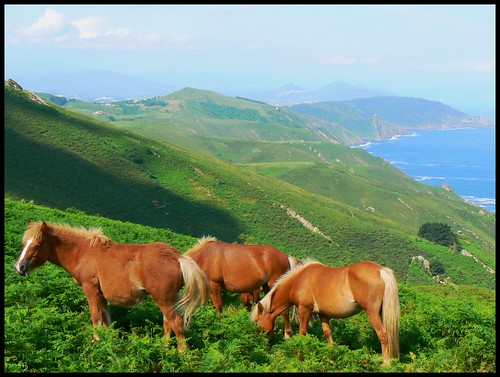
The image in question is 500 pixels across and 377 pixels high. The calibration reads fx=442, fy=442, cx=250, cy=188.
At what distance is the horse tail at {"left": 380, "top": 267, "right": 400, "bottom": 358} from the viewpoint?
9.05m

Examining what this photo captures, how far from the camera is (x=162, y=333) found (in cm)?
908

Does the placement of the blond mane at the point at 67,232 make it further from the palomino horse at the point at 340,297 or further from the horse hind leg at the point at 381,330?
the horse hind leg at the point at 381,330

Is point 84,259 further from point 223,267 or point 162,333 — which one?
point 223,267

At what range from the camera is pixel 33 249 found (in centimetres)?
923

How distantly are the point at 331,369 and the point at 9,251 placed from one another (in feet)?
39.4

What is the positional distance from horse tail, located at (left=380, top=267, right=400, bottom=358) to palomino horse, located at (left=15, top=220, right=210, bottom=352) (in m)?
3.64

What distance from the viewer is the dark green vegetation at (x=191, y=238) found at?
792 centimetres

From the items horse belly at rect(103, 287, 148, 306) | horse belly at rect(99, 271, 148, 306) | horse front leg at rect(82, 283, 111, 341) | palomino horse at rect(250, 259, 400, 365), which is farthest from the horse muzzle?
palomino horse at rect(250, 259, 400, 365)

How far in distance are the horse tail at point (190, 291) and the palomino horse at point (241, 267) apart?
2.92 metres

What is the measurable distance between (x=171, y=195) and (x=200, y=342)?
57623 millimetres

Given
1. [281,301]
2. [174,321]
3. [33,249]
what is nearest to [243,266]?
[281,301]

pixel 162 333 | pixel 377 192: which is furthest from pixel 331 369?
pixel 377 192

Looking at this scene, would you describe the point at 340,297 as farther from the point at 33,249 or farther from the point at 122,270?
the point at 33,249

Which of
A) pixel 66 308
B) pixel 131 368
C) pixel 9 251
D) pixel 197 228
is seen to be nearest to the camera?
pixel 131 368
